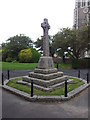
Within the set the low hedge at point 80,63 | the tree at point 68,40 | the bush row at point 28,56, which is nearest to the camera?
the tree at point 68,40

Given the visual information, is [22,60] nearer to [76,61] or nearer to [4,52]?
[4,52]

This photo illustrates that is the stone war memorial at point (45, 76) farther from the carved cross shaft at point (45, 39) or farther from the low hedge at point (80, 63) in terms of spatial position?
the low hedge at point (80, 63)

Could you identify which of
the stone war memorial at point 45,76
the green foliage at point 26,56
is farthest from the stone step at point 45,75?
the green foliage at point 26,56

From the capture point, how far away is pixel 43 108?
5.38 meters

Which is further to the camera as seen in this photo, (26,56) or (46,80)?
(26,56)

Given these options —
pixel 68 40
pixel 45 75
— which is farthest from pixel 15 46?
pixel 45 75

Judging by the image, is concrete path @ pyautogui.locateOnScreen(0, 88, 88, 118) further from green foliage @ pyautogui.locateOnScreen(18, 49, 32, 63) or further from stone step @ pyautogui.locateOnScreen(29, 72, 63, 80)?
green foliage @ pyautogui.locateOnScreen(18, 49, 32, 63)

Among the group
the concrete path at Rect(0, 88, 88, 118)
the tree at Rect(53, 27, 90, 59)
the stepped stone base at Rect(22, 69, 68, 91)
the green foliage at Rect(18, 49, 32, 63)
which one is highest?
the tree at Rect(53, 27, 90, 59)

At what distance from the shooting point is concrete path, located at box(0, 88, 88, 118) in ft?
15.6

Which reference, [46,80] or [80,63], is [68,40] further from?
→ [46,80]

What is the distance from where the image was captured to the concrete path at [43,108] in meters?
4.75

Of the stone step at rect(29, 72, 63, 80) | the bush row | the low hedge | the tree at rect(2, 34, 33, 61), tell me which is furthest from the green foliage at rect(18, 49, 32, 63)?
the stone step at rect(29, 72, 63, 80)

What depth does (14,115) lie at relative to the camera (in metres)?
4.71

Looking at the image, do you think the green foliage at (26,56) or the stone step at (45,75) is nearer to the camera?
the stone step at (45,75)
